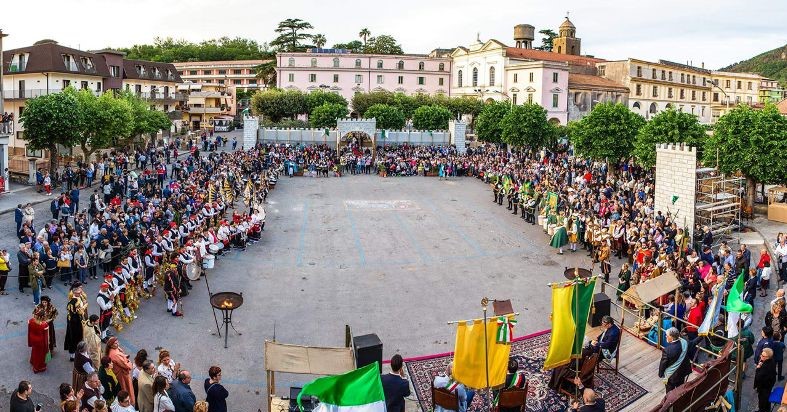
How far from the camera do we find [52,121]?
102 feet

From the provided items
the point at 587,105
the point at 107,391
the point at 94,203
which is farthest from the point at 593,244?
the point at 587,105

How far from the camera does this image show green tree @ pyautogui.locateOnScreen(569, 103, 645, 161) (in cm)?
3616

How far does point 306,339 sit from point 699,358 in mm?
8407

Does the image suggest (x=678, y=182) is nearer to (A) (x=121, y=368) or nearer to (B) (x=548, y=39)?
(A) (x=121, y=368)

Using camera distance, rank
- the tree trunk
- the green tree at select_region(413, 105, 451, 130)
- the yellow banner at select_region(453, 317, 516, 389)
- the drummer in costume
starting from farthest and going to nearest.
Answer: the green tree at select_region(413, 105, 451, 130) → the tree trunk → the drummer in costume → the yellow banner at select_region(453, 317, 516, 389)

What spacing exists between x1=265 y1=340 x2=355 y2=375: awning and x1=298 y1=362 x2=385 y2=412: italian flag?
98 centimetres

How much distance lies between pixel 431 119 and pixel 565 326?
155 ft

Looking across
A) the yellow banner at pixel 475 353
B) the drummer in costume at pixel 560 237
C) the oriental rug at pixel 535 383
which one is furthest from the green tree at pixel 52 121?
the yellow banner at pixel 475 353

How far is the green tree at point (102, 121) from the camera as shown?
1340 inches

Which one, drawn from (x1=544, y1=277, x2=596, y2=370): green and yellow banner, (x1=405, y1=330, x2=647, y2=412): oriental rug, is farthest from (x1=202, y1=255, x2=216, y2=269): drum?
(x1=544, y1=277, x2=596, y2=370): green and yellow banner

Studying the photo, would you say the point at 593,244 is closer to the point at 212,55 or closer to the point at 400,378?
the point at 400,378

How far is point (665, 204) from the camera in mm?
25000

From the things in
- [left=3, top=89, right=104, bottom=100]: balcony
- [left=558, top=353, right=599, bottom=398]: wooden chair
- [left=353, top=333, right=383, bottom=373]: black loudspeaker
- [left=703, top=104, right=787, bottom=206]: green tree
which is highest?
[left=3, top=89, right=104, bottom=100]: balcony

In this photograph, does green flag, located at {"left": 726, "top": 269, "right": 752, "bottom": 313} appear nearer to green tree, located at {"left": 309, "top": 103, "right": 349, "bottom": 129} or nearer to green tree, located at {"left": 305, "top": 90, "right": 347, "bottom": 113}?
green tree, located at {"left": 309, "top": 103, "right": 349, "bottom": 129}
